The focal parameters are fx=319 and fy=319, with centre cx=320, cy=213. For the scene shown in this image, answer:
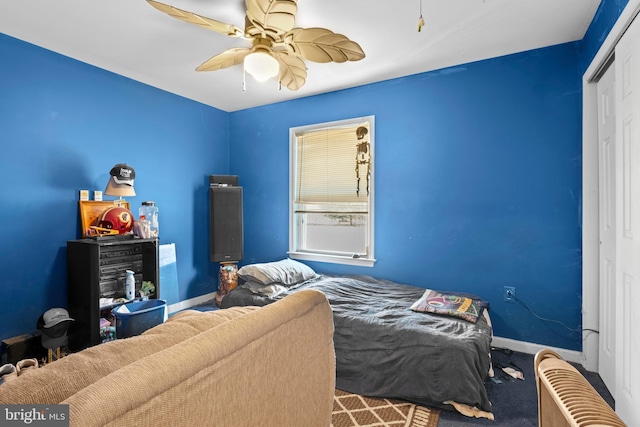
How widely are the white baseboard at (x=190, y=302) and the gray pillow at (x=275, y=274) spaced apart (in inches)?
45.5

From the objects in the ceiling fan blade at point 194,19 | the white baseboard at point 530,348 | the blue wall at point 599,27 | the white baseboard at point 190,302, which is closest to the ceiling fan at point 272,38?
the ceiling fan blade at point 194,19

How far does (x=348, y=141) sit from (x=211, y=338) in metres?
3.10

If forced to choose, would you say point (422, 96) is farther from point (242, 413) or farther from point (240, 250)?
point (242, 413)

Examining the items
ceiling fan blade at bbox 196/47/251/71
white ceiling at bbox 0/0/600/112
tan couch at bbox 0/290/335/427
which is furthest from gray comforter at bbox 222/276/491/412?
white ceiling at bbox 0/0/600/112

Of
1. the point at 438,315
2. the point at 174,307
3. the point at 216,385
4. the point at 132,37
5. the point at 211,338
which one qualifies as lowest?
the point at 174,307

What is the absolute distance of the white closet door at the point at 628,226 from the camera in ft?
4.67

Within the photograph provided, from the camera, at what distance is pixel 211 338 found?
755mm

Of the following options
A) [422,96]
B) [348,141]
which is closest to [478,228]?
[422,96]

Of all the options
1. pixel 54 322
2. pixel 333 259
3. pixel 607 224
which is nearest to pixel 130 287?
pixel 54 322

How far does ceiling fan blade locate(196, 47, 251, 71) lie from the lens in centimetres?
219

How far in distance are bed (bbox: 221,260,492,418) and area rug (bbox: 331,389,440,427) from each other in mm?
53

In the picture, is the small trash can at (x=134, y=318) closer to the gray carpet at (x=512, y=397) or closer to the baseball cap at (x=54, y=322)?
the baseball cap at (x=54, y=322)

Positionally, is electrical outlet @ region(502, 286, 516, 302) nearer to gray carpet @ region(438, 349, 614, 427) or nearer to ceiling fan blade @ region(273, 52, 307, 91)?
gray carpet @ region(438, 349, 614, 427)

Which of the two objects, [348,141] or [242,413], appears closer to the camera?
[242,413]
